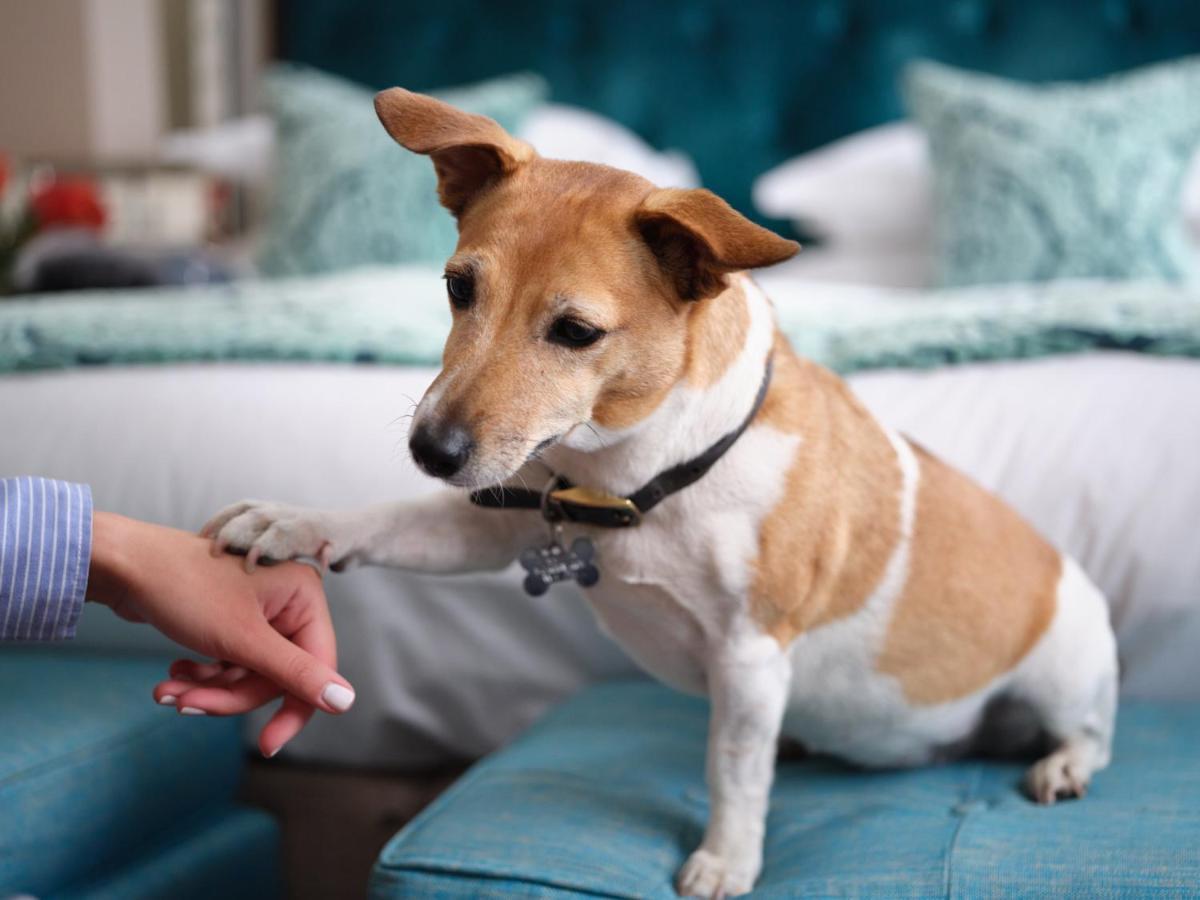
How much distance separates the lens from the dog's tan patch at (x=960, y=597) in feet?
3.74

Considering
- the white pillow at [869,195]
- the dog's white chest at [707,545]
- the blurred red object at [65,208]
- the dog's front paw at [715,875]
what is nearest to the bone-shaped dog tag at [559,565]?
the dog's white chest at [707,545]

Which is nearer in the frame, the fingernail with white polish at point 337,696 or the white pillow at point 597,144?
the fingernail with white polish at point 337,696

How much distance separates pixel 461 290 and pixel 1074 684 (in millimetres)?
760

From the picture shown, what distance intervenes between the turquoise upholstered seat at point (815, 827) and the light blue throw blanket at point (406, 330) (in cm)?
54

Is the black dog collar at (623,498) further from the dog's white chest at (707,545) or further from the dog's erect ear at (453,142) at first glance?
the dog's erect ear at (453,142)

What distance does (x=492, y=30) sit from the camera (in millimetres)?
3752

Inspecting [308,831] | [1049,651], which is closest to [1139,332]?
[1049,651]

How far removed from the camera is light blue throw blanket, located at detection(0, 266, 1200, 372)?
1.57 m

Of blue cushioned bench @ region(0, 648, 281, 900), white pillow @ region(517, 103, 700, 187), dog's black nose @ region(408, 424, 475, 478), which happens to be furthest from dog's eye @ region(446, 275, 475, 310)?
white pillow @ region(517, 103, 700, 187)

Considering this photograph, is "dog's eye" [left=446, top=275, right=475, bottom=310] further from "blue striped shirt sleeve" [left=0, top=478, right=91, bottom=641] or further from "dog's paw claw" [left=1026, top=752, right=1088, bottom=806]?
"dog's paw claw" [left=1026, top=752, right=1088, bottom=806]

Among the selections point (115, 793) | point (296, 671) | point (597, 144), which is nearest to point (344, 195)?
point (597, 144)

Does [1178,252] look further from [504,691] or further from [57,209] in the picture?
[57,209]

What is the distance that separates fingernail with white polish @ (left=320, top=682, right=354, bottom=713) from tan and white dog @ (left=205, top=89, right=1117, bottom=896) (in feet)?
0.50

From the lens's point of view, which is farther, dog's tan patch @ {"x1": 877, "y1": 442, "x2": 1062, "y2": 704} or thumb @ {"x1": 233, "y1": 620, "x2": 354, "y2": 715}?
dog's tan patch @ {"x1": 877, "y1": 442, "x2": 1062, "y2": 704}
